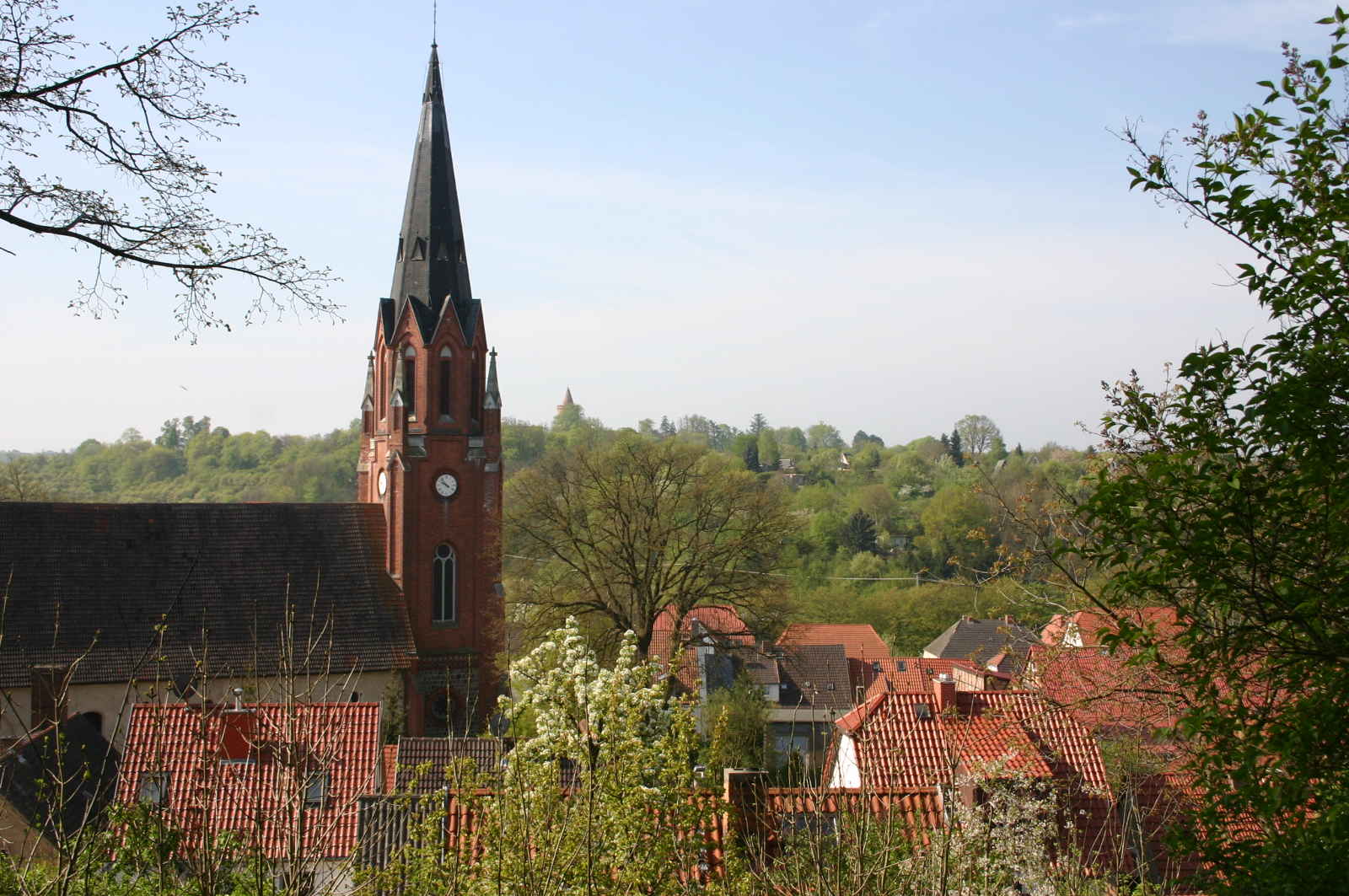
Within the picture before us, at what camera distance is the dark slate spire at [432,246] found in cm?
2877

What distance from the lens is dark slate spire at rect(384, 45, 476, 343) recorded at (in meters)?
28.8

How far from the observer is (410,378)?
28.8 metres

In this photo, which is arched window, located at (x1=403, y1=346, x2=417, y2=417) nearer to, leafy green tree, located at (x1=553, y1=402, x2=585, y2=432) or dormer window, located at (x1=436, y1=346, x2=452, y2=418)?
dormer window, located at (x1=436, y1=346, x2=452, y2=418)

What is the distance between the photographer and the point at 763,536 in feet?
98.1

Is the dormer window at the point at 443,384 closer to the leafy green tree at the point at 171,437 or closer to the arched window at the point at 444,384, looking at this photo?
the arched window at the point at 444,384

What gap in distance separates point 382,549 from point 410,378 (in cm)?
423

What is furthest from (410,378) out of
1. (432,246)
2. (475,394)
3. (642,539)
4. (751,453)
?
(751,453)

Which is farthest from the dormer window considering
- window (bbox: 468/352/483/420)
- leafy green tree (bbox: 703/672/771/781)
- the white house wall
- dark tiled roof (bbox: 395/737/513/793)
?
the white house wall

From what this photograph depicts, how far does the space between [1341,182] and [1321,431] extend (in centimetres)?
160

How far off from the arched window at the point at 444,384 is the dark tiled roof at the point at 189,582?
299 cm

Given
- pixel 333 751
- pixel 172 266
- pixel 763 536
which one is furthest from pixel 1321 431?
pixel 763 536

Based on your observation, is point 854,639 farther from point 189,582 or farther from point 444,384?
point 189,582

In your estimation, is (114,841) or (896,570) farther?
(896,570)

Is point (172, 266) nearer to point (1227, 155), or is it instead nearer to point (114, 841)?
point (114, 841)
